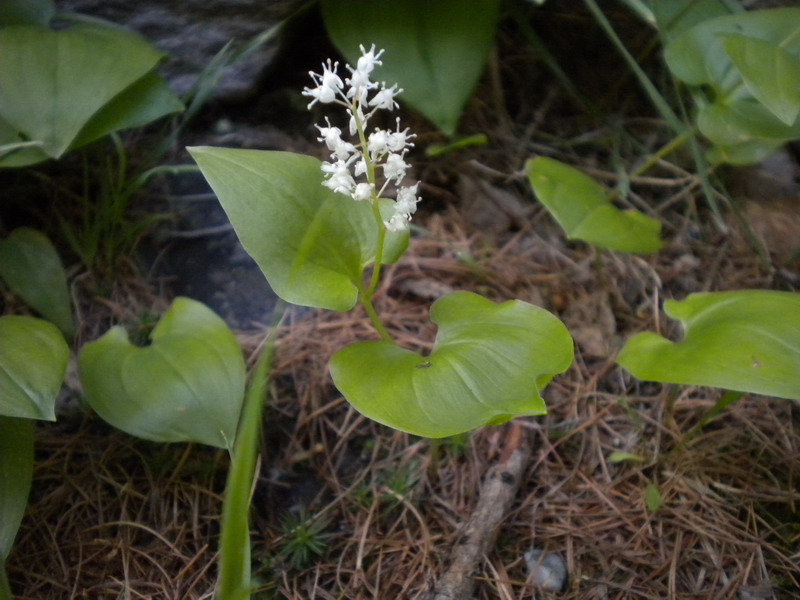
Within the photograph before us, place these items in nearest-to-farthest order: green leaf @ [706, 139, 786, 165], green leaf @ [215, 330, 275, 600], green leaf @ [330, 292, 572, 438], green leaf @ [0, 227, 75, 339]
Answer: green leaf @ [215, 330, 275, 600] < green leaf @ [330, 292, 572, 438] < green leaf @ [0, 227, 75, 339] < green leaf @ [706, 139, 786, 165]

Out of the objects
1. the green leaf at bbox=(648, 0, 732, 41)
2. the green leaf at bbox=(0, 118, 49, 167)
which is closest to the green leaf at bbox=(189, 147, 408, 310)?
the green leaf at bbox=(0, 118, 49, 167)

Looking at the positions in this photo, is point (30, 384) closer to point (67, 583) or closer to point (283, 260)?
point (67, 583)

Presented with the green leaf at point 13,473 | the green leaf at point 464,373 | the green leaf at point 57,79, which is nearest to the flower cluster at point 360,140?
the green leaf at point 464,373

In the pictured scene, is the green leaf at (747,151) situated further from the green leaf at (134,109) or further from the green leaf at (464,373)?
the green leaf at (134,109)

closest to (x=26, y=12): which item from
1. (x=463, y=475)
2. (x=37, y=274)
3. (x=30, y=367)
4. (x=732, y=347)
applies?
(x=37, y=274)

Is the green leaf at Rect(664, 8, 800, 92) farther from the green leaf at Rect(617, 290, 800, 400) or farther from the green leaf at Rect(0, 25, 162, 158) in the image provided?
the green leaf at Rect(0, 25, 162, 158)

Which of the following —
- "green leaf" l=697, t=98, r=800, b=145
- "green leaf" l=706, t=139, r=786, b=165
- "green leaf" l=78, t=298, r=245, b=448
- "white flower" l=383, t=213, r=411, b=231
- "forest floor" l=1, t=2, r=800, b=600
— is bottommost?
"forest floor" l=1, t=2, r=800, b=600
